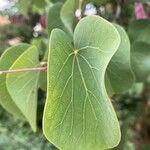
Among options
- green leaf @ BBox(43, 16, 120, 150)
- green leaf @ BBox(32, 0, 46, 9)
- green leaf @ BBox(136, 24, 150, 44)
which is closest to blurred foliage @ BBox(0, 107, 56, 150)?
green leaf @ BBox(32, 0, 46, 9)

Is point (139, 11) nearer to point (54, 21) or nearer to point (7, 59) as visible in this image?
point (54, 21)

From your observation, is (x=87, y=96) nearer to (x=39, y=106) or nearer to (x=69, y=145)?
(x=69, y=145)

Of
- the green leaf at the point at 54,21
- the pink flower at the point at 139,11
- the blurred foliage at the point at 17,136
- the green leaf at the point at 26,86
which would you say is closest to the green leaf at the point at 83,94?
the green leaf at the point at 26,86

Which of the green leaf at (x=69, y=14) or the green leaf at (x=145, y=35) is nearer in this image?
the green leaf at (x=69, y=14)

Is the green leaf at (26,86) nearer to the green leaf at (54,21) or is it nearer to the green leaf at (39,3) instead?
the green leaf at (54,21)

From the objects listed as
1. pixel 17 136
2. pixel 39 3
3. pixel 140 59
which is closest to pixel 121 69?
pixel 140 59

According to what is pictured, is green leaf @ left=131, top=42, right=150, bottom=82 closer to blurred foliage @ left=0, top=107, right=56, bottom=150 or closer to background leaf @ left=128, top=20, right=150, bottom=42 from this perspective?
background leaf @ left=128, top=20, right=150, bottom=42

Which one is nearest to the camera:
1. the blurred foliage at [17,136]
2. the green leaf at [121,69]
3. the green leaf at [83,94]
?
the green leaf at [83,94]
